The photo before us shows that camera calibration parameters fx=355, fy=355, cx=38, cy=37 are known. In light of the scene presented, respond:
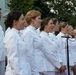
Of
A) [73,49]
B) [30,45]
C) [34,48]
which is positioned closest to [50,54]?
[34,48]

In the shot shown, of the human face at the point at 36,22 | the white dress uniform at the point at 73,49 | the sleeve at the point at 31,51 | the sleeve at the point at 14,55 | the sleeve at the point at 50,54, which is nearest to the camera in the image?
the sleeve at the point at 14,55

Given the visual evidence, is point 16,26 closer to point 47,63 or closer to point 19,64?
point 19,64

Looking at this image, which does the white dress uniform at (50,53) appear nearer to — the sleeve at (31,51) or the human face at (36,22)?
the human face at (36,22)

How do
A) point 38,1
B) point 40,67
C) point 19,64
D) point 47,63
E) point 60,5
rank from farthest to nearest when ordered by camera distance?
point 60,5
point 38,1
point 47,63
point 40,67
point 19,64

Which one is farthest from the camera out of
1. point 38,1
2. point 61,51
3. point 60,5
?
point 60,5

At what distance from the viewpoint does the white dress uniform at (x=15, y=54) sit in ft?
16.6

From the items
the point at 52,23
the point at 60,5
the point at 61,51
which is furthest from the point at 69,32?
the point at 60,5

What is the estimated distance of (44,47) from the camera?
259 inches

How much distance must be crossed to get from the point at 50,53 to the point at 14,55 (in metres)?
1.65

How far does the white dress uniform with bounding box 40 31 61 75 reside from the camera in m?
6.61

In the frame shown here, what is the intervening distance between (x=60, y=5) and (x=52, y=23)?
24731 millimetres

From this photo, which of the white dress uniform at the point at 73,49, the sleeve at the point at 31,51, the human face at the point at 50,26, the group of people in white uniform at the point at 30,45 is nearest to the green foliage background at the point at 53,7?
the white dress uniform at the point at 73,49

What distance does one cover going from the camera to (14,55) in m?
5.11

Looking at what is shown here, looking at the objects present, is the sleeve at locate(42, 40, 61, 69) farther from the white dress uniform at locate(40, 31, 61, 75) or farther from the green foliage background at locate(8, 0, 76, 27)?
the green foliage background at locate(8, 0, 76, 27)
